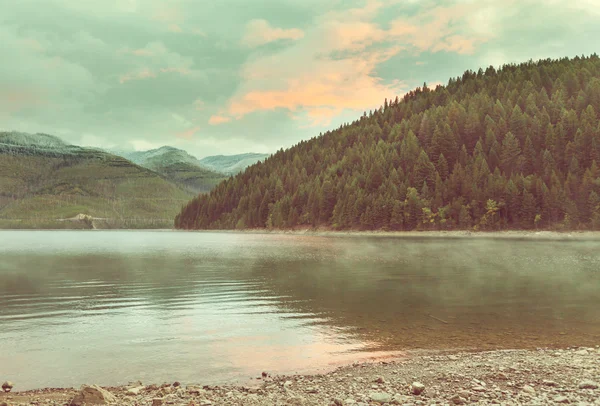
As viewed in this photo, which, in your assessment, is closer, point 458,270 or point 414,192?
point 458,270

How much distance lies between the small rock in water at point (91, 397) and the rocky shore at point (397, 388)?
0.03 m

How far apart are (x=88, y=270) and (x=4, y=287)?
17693 mm

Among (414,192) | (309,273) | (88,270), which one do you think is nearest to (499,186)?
(414,192)

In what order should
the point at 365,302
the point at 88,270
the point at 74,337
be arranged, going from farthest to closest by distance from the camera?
the point at 88,270
the point at 365,302
the point at 74,337

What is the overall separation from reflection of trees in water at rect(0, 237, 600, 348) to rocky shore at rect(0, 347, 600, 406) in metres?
4.85

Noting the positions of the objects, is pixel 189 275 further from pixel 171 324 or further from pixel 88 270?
pixel 171 324

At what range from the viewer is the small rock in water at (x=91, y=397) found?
39.1ft

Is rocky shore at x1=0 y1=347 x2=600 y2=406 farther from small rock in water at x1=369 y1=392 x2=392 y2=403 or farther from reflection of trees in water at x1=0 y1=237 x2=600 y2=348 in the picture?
reflection of trees in water at x1=0 y1=237 x2=600 y2=348

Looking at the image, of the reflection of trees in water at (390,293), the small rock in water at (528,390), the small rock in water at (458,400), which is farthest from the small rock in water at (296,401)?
the reflection of trees in water at (390,293)

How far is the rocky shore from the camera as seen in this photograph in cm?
1195

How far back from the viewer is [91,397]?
12.0 meters

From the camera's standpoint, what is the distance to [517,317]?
26719 millimetres

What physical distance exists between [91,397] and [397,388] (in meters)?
8.85

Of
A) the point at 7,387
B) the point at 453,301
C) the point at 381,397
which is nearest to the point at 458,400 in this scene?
the point at 381,397
